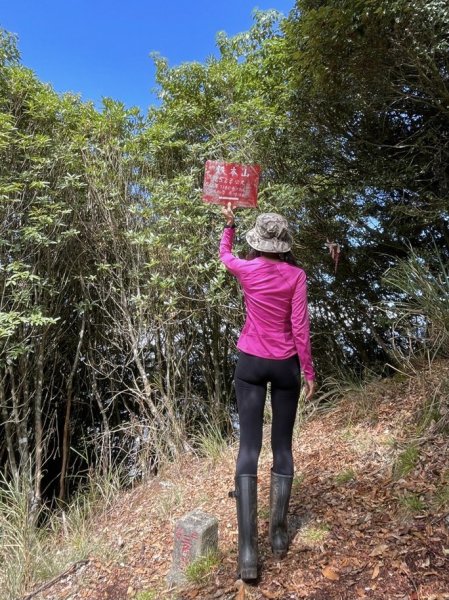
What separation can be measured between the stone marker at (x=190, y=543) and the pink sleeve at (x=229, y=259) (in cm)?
157

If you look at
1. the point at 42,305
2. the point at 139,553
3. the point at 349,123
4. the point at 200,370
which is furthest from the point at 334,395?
the point at 42,305

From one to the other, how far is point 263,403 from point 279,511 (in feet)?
2.06

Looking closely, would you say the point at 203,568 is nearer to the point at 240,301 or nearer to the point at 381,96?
the point at 240,301

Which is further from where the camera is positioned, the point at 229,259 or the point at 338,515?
the point at 338,515

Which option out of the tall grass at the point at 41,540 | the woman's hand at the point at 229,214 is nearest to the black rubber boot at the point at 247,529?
the woman's hand at the point at 229,214

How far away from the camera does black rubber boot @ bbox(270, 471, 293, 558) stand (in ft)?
8.50

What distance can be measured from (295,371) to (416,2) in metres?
3.18

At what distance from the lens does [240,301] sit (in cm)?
576

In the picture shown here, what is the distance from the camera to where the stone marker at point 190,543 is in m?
2.81

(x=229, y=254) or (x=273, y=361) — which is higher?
(x=229, y=254)

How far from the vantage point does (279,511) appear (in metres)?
2.62

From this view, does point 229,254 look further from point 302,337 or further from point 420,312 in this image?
point 420,312

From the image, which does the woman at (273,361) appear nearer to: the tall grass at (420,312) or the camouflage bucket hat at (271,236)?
the camouflage bucket hat at (271,236)

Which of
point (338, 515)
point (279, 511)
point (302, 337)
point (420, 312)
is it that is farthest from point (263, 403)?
point (420, 312)
